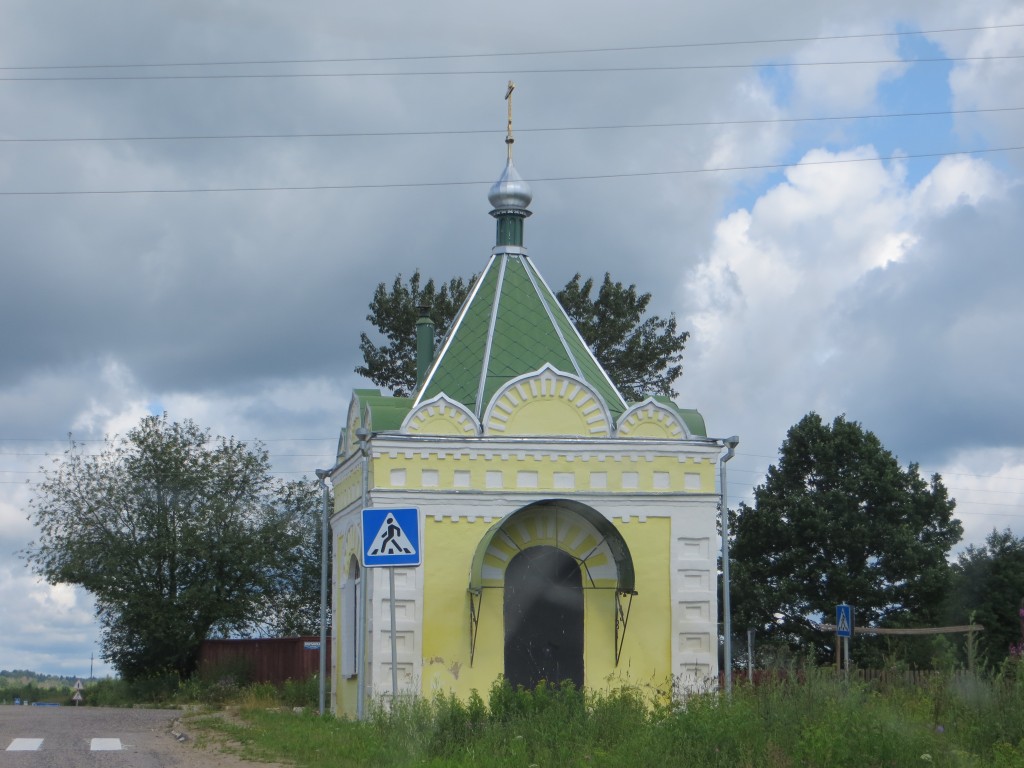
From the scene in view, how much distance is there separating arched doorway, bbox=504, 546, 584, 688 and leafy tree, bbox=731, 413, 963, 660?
21933mm

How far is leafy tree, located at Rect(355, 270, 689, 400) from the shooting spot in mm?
39094

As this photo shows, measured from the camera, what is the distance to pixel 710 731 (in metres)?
10.9

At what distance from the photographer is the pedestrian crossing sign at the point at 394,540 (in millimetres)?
12289

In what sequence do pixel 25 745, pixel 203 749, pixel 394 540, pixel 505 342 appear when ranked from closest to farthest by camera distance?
1. pixel 394 540
2. pixel 203 749
3. pixel 25 745
4. pixel 505 342

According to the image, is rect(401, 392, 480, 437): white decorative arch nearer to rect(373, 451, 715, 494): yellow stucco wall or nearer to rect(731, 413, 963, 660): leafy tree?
rect(373, 451, 715, 494): yellow stucco wall

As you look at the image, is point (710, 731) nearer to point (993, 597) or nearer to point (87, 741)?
point (87, 741)

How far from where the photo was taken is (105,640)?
3825 centimetres

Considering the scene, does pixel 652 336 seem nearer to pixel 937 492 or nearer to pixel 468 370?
pixel 937 492

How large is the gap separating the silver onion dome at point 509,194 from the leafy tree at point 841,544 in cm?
2108

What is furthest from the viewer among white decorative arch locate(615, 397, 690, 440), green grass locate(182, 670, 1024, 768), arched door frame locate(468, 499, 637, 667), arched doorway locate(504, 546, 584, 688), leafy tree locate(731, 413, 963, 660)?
leafy tree locate(731, 413, 963, 660)

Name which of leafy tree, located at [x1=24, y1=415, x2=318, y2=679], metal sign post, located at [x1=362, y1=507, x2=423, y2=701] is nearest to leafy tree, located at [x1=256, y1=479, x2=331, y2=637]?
leafy tree, located at [x1=24, y1=415, x2=318, y2=679]

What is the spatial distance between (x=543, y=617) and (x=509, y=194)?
22.6ft

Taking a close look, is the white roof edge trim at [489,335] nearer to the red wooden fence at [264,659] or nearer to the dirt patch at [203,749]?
the dirt patch at [203,749]

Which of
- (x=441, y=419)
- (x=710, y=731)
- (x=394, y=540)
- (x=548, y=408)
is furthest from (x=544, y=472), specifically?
(x=710, y=731)
